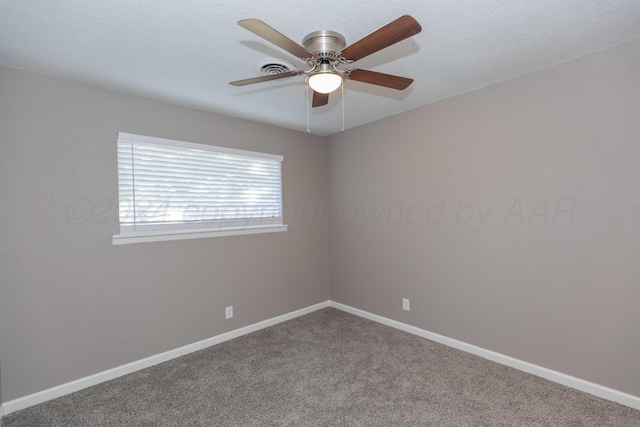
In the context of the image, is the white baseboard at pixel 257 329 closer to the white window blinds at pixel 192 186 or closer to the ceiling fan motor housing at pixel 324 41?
the white window blinds at pixel 192 186

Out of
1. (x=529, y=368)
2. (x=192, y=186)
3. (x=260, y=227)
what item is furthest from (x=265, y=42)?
(x=529, y=368)

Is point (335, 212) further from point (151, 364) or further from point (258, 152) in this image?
point (151, 364)

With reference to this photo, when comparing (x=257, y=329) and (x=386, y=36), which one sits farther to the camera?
(x=257, y=329)

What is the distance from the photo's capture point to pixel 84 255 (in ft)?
7.80

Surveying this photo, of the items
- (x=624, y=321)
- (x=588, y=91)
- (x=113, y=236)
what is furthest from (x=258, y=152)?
(x=624, y=321)

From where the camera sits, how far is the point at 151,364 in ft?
8.80

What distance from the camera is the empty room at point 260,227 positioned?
1.77 metres

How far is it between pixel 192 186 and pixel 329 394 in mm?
2138

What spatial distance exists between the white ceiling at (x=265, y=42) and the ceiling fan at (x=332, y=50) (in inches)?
3.3

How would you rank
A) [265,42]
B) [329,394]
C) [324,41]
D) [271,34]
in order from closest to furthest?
1. [271,34]
2. [324,41]
3. [265,42]
4. [329,394]

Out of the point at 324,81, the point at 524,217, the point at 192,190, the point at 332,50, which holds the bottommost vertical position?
the point at 524,217

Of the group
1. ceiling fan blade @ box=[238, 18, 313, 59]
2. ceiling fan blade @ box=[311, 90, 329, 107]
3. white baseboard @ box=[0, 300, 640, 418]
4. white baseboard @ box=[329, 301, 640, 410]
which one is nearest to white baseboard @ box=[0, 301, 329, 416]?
white baseboard @ box=[0, 300, 640, 418]

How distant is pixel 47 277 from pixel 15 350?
50cm

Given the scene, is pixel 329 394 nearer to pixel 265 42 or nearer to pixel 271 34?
pixel 271 34
